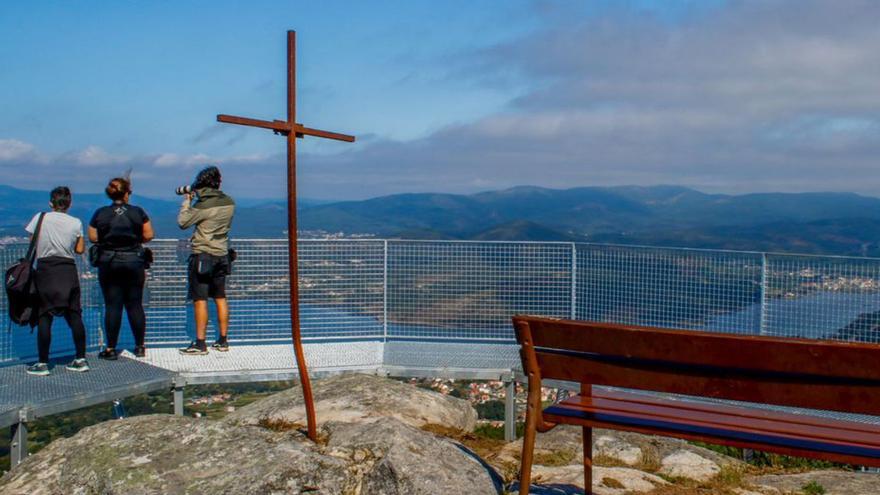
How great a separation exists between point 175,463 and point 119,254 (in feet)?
13.1

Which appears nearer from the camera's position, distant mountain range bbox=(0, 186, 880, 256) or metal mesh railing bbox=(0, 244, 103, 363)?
metal mesh railing bbox=(0, 244, 103, 363)

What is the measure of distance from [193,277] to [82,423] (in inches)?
70.1

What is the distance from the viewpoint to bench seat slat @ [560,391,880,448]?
4469 millimetres

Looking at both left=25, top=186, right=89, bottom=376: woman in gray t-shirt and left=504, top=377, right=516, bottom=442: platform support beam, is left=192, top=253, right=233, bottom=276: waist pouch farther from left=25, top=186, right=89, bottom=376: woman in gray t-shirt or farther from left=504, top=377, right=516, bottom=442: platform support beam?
left=504, top=377, right=516, bottom=442: platform support beam

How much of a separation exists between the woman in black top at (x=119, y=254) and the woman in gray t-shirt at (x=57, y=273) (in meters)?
0.36

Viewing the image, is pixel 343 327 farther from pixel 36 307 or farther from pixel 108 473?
pixel 108 473

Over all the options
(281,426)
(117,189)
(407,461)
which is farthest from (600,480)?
(117,189)

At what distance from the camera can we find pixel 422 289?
31.5 feet

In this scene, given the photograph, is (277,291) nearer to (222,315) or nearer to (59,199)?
(222,315)

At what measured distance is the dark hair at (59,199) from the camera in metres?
8.06

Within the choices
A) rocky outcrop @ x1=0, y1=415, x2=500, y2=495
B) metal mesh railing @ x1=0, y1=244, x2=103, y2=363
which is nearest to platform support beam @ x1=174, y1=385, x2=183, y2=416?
metal mesh railing @ x1=0, y1=244, x2=103, y2=363

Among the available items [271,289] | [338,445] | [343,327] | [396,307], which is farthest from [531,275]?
[338,445]

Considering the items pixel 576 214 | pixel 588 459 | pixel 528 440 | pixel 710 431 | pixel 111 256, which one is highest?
→ pixel 576 214

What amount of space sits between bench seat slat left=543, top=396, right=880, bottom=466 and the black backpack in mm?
5264
